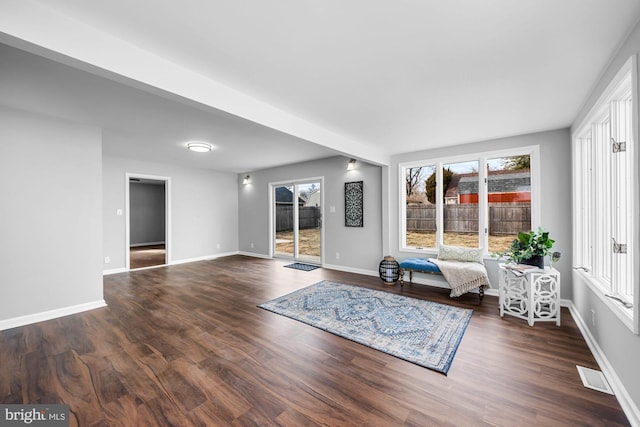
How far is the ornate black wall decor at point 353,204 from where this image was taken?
212 inches

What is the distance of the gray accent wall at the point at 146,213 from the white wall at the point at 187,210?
149 inches

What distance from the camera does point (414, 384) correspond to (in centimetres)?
192

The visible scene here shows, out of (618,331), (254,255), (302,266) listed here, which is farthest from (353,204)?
(618,331)

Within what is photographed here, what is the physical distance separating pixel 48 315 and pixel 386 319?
4.04 meters

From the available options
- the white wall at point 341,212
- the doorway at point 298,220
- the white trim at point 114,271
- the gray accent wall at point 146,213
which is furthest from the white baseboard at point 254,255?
the gray accent wall at point 146,213

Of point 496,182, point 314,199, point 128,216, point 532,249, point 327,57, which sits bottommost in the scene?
point 532,249

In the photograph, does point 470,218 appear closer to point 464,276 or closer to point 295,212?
point 464,276

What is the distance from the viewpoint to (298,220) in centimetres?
654

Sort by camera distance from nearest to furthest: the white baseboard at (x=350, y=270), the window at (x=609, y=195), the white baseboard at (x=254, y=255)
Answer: the window at (x=609, y=195), the white baseboard at (x=350, y=270), the white baseboard at (x=254, y=255)

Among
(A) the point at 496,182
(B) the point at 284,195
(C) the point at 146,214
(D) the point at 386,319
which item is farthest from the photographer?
(C) the point at 146,214

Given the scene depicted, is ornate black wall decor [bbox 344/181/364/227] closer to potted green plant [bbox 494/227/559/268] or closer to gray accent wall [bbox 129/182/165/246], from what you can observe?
potted green plant [bbox 494/227/559/268]

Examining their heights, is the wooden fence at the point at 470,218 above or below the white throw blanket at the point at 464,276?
above

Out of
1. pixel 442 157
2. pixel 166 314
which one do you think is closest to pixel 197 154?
pixel 166 314

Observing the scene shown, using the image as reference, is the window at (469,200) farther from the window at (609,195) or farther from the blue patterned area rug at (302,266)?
the blue patterned area rug at (302,266)
